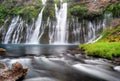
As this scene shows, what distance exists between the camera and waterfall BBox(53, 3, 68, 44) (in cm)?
5382

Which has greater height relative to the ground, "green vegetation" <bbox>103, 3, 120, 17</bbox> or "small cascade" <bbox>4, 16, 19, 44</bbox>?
"green vegetation" <bbox>103, 3, 120, 17</bbox>

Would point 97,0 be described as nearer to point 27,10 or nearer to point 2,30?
point 27,10

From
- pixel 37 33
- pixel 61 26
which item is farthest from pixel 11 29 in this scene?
pixel 61 26

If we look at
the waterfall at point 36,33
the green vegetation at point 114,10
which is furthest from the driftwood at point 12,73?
the green vegetation at point 114,10

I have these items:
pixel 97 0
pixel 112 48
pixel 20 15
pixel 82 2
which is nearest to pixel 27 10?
pixel 20 15

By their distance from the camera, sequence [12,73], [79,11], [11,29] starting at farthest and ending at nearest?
[11,29] < [79,11] < [12,73]

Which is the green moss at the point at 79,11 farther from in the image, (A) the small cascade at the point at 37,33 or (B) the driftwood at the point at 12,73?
(B) the driftwood at the point at 12,73

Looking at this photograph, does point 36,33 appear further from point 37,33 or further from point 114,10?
point 114,10

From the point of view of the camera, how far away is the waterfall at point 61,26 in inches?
2119

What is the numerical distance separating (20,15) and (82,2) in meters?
18.6

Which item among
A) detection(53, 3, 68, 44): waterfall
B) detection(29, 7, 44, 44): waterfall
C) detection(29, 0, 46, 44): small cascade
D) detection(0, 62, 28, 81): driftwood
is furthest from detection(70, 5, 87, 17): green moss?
detection(0, 62, 28, 81): driftwood

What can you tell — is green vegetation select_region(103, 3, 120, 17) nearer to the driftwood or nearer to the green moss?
the green moss

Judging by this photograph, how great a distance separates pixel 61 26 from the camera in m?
56.1

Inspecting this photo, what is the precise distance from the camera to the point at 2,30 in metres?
58.3
